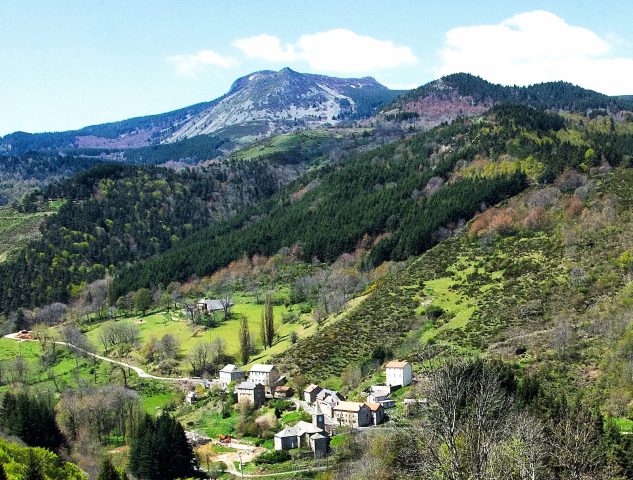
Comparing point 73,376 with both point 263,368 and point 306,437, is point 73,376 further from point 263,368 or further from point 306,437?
point 306,437

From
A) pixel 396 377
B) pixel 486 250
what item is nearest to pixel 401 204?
pixel 486 250

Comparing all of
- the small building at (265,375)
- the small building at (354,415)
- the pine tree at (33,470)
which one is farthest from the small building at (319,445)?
the pine tree at (33,470)

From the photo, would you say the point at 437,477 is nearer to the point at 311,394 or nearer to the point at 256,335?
the point at 311,394

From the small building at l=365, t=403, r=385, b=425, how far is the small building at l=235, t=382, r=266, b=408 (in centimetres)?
1455

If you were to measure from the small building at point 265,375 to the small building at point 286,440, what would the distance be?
14933 mm

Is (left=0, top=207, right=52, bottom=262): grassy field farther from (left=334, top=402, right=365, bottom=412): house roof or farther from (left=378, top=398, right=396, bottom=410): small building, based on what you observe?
(left=378, top=398, right=396, bottom=410): small building

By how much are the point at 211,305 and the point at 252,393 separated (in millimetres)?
48844

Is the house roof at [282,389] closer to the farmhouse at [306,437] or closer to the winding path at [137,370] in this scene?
the farmhouse at [306,437]

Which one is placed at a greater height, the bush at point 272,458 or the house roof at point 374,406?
the house roof at point 374,406

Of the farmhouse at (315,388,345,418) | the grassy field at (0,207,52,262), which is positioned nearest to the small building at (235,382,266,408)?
the farmhouse at (315,388,345,418)

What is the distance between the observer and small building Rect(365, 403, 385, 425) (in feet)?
198

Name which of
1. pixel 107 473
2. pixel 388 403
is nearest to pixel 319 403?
pixel 388 403

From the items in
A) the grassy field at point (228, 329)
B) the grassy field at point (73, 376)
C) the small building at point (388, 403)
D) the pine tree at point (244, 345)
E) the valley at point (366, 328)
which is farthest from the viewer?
the grassy field at point (228, 329)

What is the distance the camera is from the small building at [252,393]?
70875 mm
